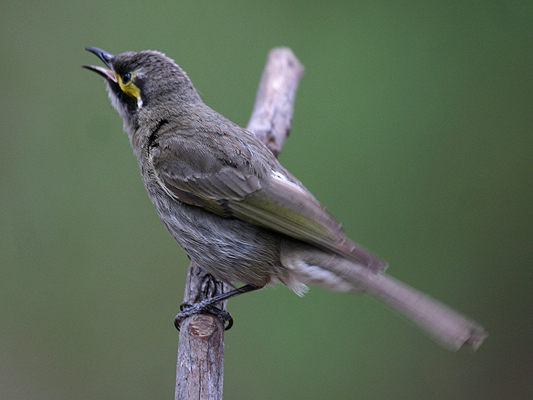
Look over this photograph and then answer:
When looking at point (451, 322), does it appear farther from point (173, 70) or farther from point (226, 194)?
point (173, 70)

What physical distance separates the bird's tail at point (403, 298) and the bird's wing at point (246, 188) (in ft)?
0.29

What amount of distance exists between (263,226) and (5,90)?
4880mm

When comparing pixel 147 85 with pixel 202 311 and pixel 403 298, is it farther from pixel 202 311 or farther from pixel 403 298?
pixel 403 298

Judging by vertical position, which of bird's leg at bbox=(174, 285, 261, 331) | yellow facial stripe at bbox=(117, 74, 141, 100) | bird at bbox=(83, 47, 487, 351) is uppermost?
yellow facial stripe at bbox=(117, 74, 141, 100)

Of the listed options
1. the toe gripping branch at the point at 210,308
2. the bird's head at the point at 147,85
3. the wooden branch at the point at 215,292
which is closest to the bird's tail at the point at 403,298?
the toe gripping branch at the point at 210,308

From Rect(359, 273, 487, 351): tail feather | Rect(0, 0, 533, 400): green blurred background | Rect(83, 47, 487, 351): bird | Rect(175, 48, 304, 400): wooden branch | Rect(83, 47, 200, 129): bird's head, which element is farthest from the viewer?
Rect(0, 0, 533, 400): green blurred background

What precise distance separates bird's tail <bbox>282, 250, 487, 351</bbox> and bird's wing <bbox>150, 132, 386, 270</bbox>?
3.5 inches

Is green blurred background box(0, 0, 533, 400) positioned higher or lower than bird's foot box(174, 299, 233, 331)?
higher

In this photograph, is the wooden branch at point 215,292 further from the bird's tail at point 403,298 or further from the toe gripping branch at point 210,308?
the bird's tail at point 403,298

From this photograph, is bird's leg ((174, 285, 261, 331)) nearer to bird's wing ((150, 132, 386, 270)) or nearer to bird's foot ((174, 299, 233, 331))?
bird's foot ((174, 299, 233, 331))

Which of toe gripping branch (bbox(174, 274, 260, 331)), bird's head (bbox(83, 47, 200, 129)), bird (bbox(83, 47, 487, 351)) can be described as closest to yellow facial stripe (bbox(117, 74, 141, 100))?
bird's head (bbox(83, 47, 200, 129))

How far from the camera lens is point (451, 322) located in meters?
3.04

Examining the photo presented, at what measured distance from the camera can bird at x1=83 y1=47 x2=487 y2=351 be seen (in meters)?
3.65

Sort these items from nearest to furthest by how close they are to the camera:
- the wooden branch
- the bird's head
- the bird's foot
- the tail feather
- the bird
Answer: the tail feather, the wooden branch, the bird, the bird's foot, the bird's head
